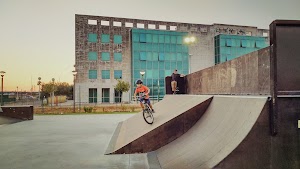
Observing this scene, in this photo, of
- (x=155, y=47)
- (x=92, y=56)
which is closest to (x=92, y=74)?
(x=92, y=56)

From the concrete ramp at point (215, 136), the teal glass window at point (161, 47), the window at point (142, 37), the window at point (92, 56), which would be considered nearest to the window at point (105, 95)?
the window at point (92, 56)

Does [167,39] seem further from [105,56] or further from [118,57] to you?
[105,56]

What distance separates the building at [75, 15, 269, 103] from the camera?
153 ft

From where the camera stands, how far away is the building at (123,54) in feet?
153

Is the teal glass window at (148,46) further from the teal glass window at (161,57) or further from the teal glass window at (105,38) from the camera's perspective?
the teal glass window at (105,38)

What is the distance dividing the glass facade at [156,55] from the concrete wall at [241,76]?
36.9 meters

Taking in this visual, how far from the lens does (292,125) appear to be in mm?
4758

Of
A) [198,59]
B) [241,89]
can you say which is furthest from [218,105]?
[198,59]

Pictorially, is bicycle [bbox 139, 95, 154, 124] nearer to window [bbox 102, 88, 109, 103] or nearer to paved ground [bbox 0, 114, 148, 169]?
paved ground [bbox 0, 114, 148, 169]

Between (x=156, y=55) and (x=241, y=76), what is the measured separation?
42922mm

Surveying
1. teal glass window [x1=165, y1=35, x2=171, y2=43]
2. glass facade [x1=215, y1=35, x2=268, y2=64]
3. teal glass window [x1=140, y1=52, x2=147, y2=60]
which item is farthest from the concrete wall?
glass facade [x1=215, y1=35, x2=268, y2=64]

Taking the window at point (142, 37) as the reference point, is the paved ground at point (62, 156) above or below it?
below

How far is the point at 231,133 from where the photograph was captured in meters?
5.30

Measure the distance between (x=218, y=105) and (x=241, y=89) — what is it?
1326 mm
